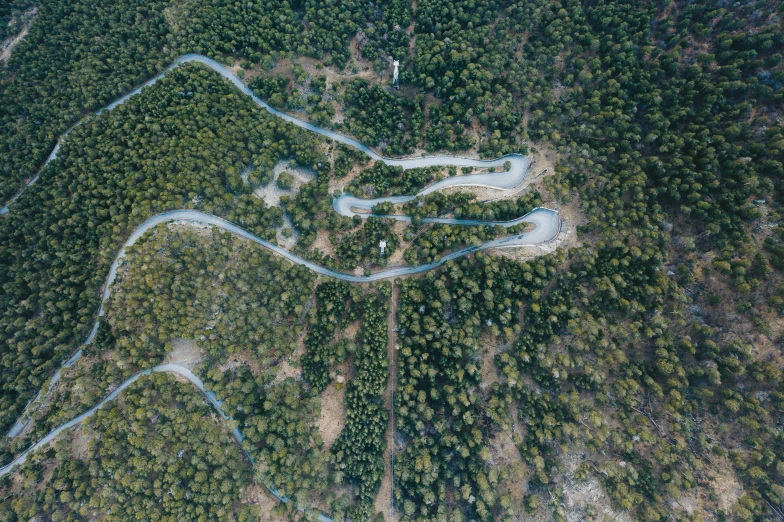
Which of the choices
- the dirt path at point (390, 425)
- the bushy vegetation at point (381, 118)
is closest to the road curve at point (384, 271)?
the dirt path at point (390, 425)

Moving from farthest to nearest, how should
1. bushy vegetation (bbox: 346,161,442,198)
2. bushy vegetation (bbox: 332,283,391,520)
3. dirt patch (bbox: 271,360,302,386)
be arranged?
1. bushy vegetation (bbox: 346,161,442,198)
2. dirt patch (bbox: 271,360,302,386)
3. bushy vegetation (bbox: 332,283,391,520)

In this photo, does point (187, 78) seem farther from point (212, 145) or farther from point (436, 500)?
point (436, 500)

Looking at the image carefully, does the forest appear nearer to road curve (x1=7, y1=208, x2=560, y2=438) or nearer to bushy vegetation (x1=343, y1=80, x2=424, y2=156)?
bushy vegetation (x1=343, y1=80, x2=424, y2=156)

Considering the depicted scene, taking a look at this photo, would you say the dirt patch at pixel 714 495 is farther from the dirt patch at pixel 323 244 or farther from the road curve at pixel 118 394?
the dirt patch at pixel 323 244

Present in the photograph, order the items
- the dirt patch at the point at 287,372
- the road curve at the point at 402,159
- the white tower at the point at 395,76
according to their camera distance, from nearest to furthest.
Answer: the dirt patch at the point at 287,372
the road curve at the point at 402,159
the white tower at the point at 395,76

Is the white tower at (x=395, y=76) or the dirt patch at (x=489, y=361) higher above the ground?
the white tower at (x=395, y=76)

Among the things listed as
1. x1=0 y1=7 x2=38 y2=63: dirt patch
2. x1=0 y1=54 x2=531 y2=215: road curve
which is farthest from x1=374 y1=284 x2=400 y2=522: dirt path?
x1=0 y1=7 x2=38 y2=63: dirt patch

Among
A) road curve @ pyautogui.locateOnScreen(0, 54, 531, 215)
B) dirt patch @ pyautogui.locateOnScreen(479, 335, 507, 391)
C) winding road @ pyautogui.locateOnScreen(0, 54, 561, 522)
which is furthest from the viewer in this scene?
road curve @ pyautogui.locateOnScreen(0, 54, 531, 215)

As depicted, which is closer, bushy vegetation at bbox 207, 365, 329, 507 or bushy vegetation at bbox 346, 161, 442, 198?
bushy vegetation at bbox 207, 365, 329, 507

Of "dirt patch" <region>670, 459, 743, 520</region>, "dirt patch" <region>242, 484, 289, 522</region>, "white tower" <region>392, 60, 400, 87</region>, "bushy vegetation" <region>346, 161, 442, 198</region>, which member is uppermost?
"white tower" <region>392, 60, 400, 87</region>
